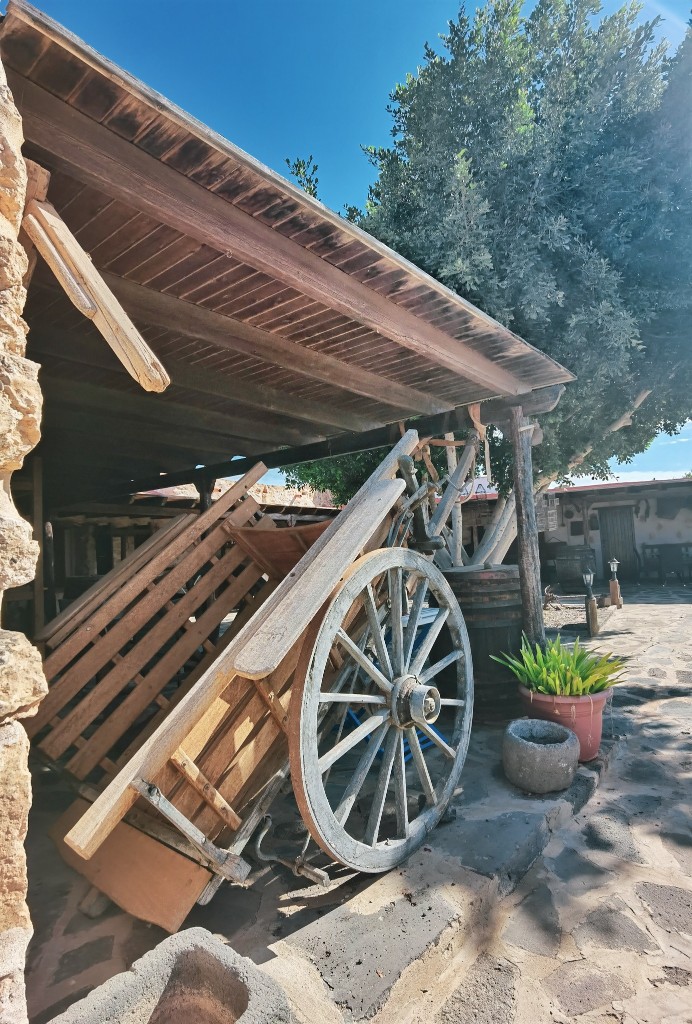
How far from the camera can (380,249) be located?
2.69 meters

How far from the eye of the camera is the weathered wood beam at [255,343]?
288 cm

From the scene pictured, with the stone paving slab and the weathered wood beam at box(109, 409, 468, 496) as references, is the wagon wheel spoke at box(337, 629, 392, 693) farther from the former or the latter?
the weathered wood beam at box(109, 409, 468, 496)

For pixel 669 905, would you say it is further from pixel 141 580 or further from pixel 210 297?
pixel 210 297

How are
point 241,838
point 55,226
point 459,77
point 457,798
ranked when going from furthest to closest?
point 459,77 → point 457,798 → point 241,838 → point 55,226

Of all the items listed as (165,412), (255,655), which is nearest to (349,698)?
(255,655)

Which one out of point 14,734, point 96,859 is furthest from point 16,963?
point 96,859

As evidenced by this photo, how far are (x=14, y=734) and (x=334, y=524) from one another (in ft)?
5.44

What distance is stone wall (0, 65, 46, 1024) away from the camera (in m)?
1.18

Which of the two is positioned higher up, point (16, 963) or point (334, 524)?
point (334, 524)

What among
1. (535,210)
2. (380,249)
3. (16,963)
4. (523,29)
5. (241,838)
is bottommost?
(241,838)

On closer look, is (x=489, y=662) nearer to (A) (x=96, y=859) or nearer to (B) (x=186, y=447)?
(A) (x=96, y=859)

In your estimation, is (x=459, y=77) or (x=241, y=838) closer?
(x=241, y=838)

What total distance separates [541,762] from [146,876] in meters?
2.32

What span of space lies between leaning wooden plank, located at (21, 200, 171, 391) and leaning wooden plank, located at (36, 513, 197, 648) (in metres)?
2.07
